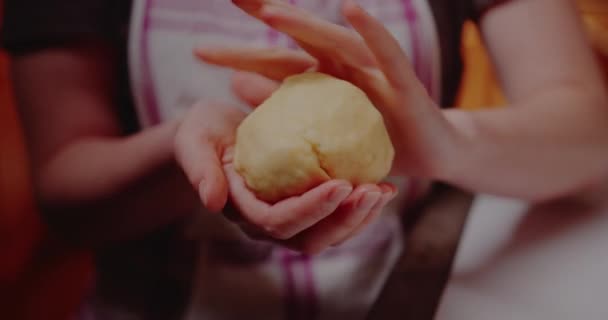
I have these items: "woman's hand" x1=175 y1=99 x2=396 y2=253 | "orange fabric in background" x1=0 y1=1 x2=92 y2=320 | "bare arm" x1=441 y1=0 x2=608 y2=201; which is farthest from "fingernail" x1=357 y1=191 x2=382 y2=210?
"orange fabric in background" x1=0 y1=1 x2=92 y2=320

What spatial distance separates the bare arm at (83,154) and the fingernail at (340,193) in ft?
0.95

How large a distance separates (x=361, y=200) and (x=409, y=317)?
0.19 meters

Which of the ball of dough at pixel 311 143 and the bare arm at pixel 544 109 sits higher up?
the ball of dough at pixel 311 143

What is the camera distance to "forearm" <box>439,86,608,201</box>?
0.54 meters

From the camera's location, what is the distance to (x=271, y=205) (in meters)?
0.37

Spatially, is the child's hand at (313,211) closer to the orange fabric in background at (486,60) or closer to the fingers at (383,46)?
the fingers at (383,46)

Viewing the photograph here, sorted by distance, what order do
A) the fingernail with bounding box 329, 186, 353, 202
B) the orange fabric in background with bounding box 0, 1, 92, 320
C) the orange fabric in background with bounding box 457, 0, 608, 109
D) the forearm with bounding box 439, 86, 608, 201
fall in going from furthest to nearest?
the orange fabric in background with bounding box 0, 1, 92, 320
the orange fabric in background with bounding box 457, 0, 608, 109
the forearm with bounding box 439, 86, 608, 201
the fingernail with bounding box 329, 186, 353, 202

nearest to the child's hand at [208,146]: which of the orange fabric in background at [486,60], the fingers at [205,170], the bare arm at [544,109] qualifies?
the fingers at [205,170]

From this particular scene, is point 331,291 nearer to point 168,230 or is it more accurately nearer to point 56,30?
point 168,230

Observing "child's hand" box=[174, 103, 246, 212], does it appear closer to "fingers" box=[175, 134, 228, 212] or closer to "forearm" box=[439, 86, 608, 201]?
"fingers" box=[175, 134, 228, 212]

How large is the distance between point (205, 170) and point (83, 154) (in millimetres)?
290

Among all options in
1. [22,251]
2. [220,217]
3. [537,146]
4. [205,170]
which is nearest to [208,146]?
[205,170]

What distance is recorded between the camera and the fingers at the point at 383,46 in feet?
1.16

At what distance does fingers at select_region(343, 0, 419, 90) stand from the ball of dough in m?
0.03
